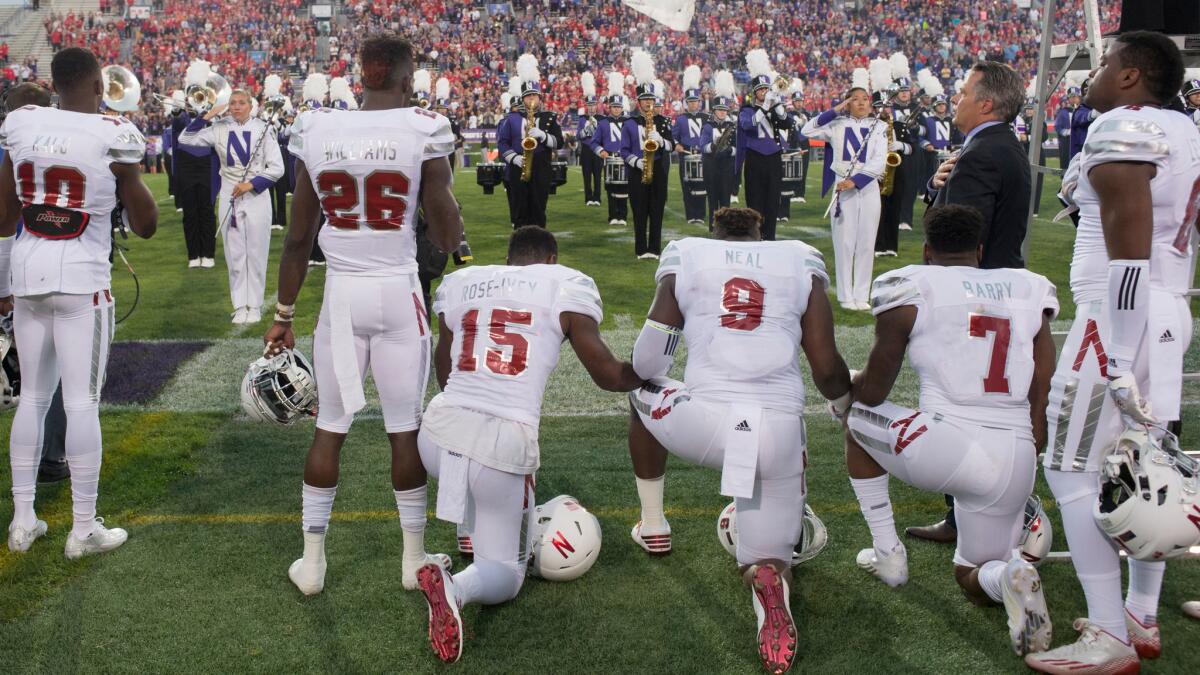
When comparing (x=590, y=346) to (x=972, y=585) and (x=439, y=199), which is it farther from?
(x=972, y=585)

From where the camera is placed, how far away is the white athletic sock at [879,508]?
13.4 feet

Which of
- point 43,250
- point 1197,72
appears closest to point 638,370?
point 43,250

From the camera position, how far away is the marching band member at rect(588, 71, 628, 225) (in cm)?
1509

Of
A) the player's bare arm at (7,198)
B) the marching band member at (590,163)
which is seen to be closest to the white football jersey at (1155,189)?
the player's bare arm at (7,198)

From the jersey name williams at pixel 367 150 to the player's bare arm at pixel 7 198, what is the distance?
4.88 feet

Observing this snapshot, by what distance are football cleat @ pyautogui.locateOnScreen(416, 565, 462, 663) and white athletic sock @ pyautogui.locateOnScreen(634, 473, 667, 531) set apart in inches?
48.0

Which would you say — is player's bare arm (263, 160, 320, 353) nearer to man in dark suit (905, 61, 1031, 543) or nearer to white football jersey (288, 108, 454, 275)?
white football jersey (288, 108, 454, 275)

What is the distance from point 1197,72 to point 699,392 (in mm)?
5658

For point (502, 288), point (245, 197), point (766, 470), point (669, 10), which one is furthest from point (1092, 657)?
point (669, 10)

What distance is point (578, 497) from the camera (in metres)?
5.18

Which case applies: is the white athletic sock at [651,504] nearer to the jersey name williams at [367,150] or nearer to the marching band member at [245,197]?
the jersey name williams at [367,150]

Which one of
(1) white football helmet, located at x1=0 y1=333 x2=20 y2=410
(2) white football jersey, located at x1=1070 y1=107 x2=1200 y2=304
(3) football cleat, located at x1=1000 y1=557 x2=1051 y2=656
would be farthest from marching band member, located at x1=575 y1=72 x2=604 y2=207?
(3) football cleat, located at x1=1000 y1=557 x2=1051 y2=656

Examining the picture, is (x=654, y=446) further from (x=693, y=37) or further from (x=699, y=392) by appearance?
(x=693, y=37)

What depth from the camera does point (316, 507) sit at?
4.08 m
